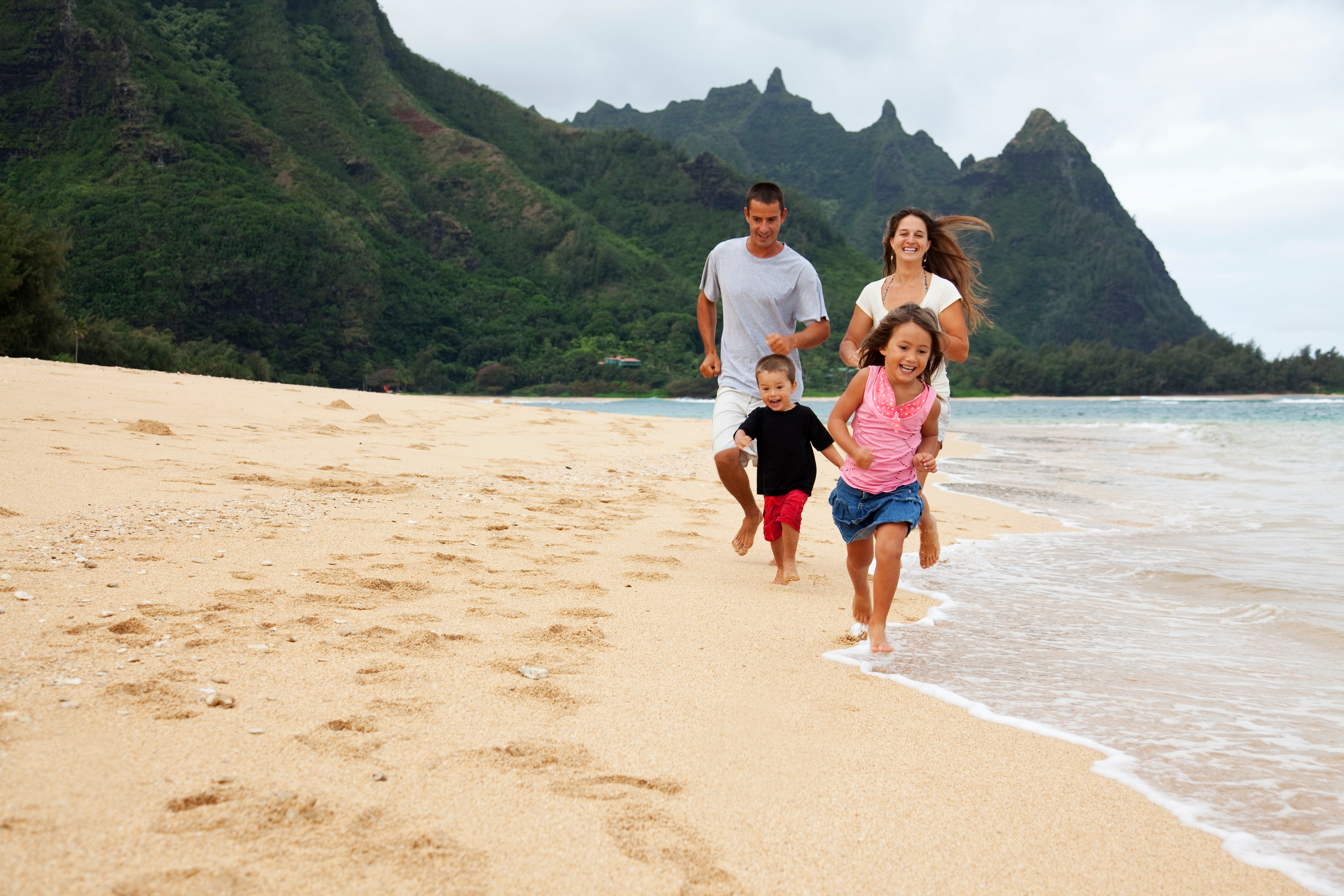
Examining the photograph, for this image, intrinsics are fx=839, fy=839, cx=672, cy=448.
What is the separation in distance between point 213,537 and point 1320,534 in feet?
23.7

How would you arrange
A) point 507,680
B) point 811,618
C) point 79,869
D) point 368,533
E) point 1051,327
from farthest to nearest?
point 1051,327 < point 368,533 < point 811,618 < point 507,680 < point 79,869

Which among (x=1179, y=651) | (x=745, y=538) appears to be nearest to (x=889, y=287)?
(x=745, y=538)

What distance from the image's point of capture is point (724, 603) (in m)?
3.60

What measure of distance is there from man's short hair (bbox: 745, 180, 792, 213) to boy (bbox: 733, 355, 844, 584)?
0.82 meters

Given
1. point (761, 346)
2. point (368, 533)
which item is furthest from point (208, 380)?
point (761, 346)

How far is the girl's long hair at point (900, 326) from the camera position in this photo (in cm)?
323

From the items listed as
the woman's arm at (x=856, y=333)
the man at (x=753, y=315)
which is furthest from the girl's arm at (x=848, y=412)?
the man at (x=753, y=315)

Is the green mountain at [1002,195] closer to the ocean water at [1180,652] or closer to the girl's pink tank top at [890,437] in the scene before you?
the ocean water at [1180,652]

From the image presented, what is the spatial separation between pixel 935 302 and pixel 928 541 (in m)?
1.12

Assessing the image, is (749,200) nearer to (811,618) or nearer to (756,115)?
(811,618)

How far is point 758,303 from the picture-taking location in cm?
447

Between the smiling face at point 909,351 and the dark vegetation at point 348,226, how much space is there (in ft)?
72.1

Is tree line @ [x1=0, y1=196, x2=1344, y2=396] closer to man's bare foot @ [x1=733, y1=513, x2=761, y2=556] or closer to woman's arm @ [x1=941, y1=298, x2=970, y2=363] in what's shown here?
man's bare foot @ [x1=733, y1=513, x2=761, y2=556]

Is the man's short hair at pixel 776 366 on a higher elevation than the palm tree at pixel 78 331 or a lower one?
lower
